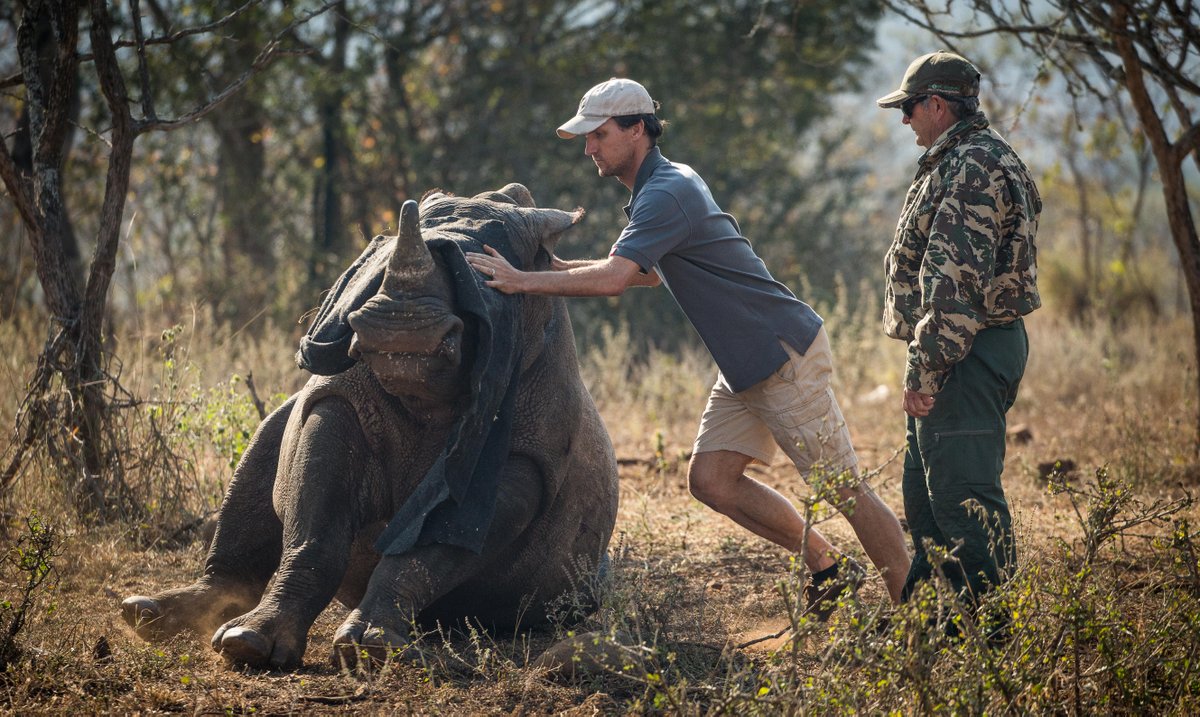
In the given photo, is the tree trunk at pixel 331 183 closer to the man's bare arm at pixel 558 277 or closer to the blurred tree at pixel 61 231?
the blurred tree at pixel 61 231

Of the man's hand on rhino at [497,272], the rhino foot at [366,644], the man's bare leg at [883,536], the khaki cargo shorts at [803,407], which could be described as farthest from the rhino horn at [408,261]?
the man's bare leg at [883,536]

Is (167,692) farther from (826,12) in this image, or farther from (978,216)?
(826,12)

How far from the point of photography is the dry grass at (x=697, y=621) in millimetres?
3652

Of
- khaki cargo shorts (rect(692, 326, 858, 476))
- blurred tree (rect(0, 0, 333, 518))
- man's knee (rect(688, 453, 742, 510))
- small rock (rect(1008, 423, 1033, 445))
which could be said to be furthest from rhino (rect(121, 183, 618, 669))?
small rock (rect(1008, 423, 1033, 445))

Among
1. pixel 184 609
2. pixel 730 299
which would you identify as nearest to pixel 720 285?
pixel 730 299

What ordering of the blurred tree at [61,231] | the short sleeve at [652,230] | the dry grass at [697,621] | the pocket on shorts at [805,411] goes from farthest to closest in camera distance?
1. the blurred tree at [61,231]
2. the pocket on shorts at [805,411]
3. the short sleeve at [652,230]
4. the dry grass at [697,621]

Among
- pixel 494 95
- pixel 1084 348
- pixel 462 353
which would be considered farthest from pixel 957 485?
pixel 494 95

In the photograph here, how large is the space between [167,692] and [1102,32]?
257 inches

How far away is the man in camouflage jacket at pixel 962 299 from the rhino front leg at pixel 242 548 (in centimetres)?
254

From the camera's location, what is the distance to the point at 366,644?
4.14 m

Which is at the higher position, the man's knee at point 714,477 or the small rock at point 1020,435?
the man's knee at point 714,477

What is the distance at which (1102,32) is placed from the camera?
302 inches

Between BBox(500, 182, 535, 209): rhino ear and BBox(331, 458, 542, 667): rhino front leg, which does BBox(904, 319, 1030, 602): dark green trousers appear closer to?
BBox(331, 458, 542, 667): rhino front leg

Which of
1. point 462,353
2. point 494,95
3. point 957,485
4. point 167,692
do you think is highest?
point 494,95
